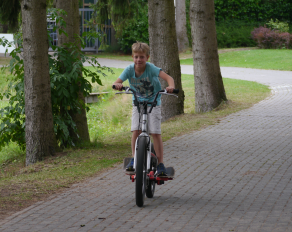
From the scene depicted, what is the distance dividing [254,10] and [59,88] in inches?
1409

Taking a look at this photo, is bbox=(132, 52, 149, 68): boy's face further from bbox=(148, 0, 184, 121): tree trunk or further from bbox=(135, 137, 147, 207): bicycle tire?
bbox=(148, 0, 184, 121): tree trunk

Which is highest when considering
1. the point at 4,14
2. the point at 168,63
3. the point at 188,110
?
the point at 4,14

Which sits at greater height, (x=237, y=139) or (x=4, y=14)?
(x=4, y=14)

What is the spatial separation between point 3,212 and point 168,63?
750cm

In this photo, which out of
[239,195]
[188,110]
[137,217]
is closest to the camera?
[137,217]

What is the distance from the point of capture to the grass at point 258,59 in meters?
26.6

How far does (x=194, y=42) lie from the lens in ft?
43.1

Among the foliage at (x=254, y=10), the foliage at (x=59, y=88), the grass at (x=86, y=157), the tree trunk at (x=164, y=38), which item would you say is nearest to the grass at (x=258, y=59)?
the foliage at (x=254, y=10)

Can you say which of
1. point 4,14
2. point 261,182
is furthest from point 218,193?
point 4,14

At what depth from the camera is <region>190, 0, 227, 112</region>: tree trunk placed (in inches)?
505

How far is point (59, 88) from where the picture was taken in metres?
8.02

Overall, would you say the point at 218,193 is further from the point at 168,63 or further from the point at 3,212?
the point at 168,63

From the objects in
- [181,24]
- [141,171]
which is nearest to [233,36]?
[181,24]

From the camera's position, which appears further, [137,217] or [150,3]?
[150,3]
